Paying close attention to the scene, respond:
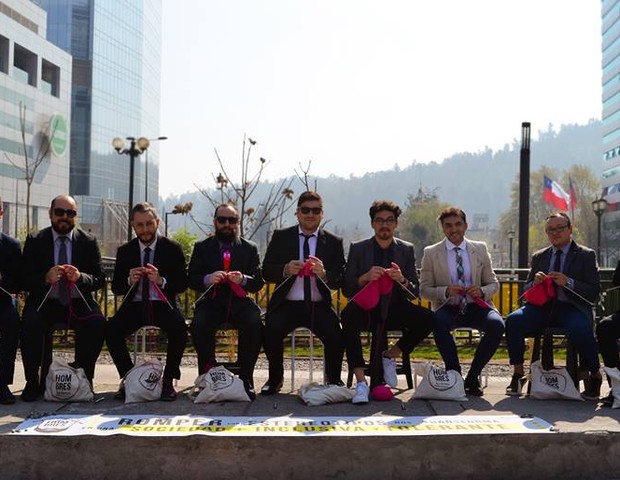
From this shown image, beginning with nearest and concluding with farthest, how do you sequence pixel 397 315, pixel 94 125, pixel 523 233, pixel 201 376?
pixel 201 376 → pixel 397 315 → pixel 523 233 → pixel 94 125

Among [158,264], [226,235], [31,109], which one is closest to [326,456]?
[226,235]

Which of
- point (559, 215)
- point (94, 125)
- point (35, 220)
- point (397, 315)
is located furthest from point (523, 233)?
point (94, 125)

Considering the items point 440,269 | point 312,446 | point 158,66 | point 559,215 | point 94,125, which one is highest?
point 158,66

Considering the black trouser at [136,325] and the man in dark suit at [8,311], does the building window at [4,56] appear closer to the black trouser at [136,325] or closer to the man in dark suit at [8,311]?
the man in dark suit at [8,311]

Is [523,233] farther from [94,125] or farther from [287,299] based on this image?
[94,125]

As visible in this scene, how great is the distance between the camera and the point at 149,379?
5133 mm

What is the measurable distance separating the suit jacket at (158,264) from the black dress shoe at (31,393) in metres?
1.05

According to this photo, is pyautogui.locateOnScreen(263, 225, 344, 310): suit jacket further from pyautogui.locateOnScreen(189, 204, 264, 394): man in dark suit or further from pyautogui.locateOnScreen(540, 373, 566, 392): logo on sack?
pyautogui.locateOnScreen(540, 373, 566, 392): logo on sack

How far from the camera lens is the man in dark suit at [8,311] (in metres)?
5.18

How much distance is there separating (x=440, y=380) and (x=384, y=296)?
84cm

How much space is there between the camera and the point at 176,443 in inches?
159

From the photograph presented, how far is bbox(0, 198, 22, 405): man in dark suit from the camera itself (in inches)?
204

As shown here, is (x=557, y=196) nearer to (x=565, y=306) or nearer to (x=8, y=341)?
(x=565, y=306)

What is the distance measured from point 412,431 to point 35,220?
215ft
